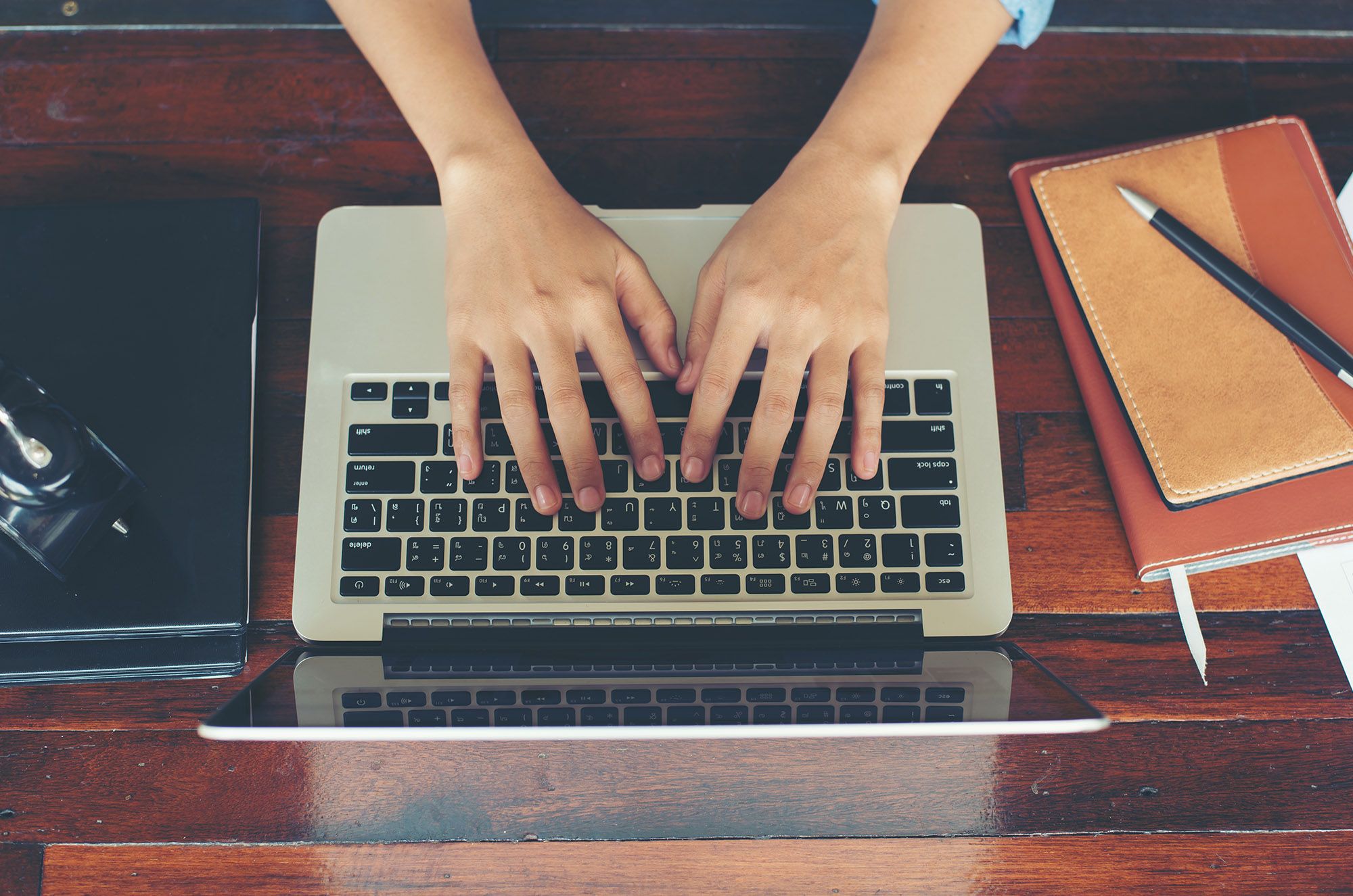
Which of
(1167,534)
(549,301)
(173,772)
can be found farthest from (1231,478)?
(173,772)

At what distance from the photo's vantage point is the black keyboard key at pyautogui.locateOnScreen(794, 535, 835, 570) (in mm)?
620

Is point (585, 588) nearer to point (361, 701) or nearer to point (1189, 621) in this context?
point (361, 701)

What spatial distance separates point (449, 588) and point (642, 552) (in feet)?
0.47

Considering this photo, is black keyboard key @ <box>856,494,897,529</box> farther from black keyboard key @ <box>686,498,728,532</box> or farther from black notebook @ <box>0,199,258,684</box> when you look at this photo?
black notebook @ <box>0,199,258,684</box>

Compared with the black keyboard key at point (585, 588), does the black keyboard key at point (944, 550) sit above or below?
above

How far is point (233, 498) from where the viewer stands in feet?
2.13

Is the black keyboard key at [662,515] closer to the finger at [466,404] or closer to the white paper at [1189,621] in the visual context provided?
the finger at [466,404]

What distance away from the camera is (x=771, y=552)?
62 cm

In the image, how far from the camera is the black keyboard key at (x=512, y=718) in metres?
0.54

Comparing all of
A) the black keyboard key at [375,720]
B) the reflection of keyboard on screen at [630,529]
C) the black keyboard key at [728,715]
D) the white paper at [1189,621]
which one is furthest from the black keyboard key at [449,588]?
the white paper at [1189,621]

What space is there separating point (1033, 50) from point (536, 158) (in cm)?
48

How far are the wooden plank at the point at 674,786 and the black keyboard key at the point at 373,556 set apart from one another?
0.14m

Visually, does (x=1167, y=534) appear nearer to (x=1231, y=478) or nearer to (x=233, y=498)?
(x=1231, y=478)

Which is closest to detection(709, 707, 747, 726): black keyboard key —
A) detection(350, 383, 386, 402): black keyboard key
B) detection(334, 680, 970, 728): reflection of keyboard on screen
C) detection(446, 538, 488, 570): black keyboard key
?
detection(334, 680, 970, 728): reflection of keyboard on screen
